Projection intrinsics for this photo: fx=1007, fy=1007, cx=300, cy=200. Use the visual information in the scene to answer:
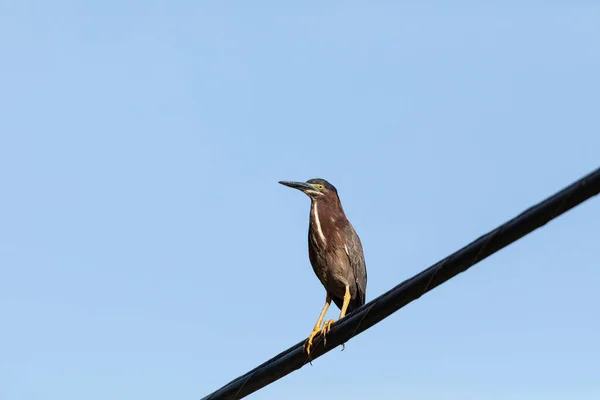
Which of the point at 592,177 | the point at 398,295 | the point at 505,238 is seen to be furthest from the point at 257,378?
the point at 592,177

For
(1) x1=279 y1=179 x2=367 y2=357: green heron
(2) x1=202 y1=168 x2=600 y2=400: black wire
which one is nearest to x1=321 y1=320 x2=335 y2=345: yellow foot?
(2) x1=202 y1=168 x2=600 y2=400: black wire

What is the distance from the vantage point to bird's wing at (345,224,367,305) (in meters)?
10.9

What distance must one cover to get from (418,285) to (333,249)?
491 cm

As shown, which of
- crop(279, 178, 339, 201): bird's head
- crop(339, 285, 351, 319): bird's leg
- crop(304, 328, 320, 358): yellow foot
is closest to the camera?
crop(304, 328, 320, 358): yellow foot

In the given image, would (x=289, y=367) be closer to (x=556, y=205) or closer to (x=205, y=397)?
(x=205, y=397)

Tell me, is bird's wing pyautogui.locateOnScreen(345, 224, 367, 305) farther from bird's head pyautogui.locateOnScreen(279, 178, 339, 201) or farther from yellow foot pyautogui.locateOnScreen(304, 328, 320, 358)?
yellow foot pyautogui.locateOnScreen(304, 328, 320, 358)

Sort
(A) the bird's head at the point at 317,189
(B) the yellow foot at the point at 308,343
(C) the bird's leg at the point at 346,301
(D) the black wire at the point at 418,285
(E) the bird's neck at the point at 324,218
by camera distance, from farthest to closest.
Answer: (A) the bird's head at the point at 317,189 → (E) the bird's neck at the point at 324,218 → (C) the bird's leg at the point at 346,301 → (B) the yellow foot at the point at 308,343 → (D) the black wire at the point at 418,285

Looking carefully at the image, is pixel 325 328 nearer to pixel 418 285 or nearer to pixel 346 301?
pixel 346 301

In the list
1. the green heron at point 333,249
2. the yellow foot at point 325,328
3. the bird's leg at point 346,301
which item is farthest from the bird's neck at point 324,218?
the yellow foot at point 325,328

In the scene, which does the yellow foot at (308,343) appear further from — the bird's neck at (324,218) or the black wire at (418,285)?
the bird's neck at (324,218)

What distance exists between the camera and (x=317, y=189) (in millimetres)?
11195

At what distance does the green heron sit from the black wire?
7.87ft

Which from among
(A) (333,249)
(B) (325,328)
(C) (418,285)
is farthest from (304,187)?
(C) (418,285)

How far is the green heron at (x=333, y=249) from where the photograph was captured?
1078 centimetres
